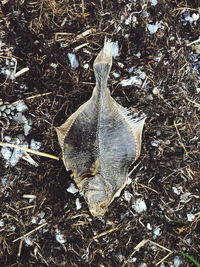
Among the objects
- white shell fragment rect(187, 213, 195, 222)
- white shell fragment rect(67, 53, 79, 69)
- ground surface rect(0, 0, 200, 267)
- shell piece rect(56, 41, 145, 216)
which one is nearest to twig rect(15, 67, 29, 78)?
ground surface rect(0, 0, 200, 267)

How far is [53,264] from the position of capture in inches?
109

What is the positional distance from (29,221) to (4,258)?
1.45 ft

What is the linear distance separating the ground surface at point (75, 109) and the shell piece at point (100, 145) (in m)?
0.29

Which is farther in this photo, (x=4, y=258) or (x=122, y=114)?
(x=4, y=258)

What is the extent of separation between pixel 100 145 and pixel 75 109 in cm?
56

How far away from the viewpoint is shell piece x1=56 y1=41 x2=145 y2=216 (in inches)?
93.5

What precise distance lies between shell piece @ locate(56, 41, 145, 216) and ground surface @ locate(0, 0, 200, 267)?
29 centimetres

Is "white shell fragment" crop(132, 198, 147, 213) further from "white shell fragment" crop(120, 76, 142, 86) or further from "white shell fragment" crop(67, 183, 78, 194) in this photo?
"white shell fragment" crop(120, 76, 142, 86)

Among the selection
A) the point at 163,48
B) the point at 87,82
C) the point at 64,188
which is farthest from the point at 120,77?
the point at 64,188

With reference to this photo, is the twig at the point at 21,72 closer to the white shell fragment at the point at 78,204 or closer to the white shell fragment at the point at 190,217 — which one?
the white shell fragment at the point at 78,204

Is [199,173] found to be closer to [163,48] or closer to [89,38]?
[163,48]

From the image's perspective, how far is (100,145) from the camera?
7.80 feet

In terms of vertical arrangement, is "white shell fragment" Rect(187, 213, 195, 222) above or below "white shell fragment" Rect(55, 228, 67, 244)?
above

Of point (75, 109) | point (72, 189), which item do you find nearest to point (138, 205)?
point (72, 189)
